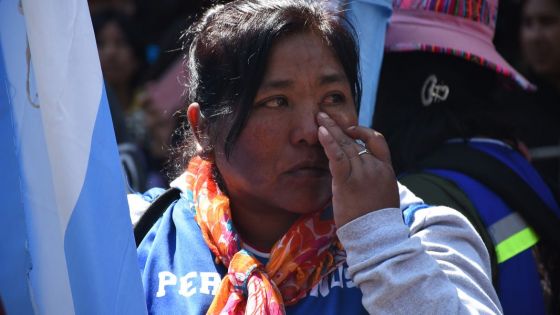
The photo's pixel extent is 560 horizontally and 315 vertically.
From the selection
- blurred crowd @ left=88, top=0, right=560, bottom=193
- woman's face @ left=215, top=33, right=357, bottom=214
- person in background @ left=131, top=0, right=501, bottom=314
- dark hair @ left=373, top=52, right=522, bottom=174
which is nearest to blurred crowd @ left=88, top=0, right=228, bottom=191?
blurred crowd @ left=88, top=0, right=560, bottom=193

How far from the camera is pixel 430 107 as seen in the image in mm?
2947

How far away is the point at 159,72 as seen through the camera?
6707 millimetres

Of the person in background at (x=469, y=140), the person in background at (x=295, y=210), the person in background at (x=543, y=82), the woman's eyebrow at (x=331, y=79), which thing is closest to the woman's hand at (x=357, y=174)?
the person in background at (x=295, y=210)

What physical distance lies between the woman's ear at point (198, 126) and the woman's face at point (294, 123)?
17 centimetres

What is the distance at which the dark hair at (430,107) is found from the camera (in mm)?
2877

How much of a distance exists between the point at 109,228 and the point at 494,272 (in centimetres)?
118

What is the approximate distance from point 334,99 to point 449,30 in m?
0.96

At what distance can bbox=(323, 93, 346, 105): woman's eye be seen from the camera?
2125 millimetres

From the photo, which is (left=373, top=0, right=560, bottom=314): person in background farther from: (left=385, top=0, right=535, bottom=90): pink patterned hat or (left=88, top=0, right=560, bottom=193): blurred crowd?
(left=88, top=0, right=560, bottom=193): blurred crowd

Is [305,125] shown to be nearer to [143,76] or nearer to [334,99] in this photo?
[334,99]

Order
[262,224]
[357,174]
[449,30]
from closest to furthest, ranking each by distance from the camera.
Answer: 1. [357,174]
2. [262,224]
3. [449,30]

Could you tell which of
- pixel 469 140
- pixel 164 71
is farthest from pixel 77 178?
pixel 164 71

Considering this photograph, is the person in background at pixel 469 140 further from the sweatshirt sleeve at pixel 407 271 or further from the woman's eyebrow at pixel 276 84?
the woman's eyebrow at pixel 276 84

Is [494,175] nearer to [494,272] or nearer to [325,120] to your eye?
[494,272]
